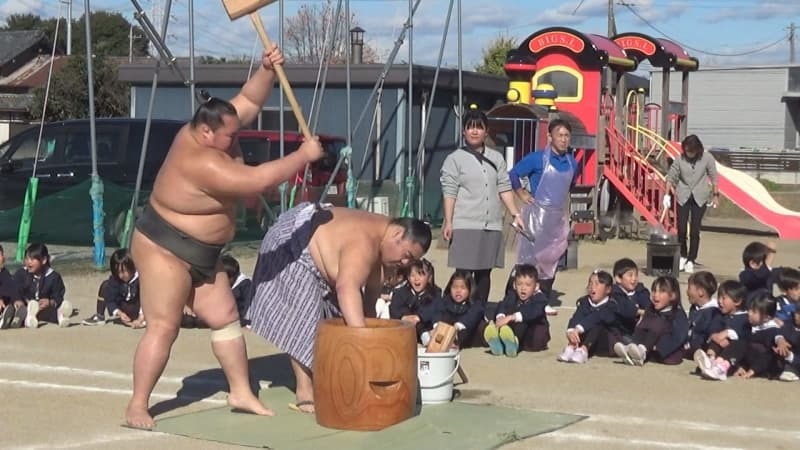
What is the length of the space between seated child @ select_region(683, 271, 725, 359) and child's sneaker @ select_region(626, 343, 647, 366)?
31 cm

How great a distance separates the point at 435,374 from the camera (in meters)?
6.88

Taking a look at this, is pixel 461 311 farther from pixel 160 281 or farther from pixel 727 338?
pixel 160 281

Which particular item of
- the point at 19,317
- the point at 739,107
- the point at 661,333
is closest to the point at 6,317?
the point at 19,317

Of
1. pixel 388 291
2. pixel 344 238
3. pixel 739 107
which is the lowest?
pixel 388 291

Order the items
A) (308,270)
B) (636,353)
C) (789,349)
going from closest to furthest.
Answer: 1. (308,270)
2. (789,349)
3. (636,353)

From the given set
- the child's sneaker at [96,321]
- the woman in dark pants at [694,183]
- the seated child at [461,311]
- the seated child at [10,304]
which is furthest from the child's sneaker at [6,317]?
the woman in dark pants at [694,183]

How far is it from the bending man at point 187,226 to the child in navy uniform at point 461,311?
2.61 metres

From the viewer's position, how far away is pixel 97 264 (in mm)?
13227

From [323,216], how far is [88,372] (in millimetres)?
2157

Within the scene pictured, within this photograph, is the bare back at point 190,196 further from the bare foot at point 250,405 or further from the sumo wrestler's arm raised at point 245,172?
the bare foot at point 250,405

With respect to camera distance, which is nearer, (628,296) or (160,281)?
(160,281)

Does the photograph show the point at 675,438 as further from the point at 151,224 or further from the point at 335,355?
the point at 151,224

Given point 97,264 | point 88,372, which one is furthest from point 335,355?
point 97,264

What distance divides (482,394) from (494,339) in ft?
4.52
